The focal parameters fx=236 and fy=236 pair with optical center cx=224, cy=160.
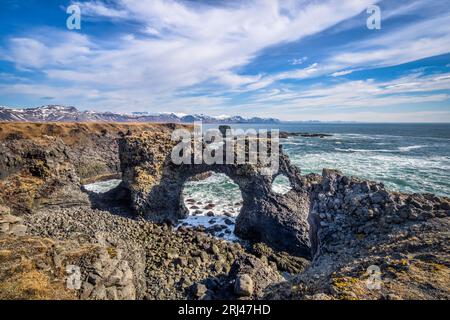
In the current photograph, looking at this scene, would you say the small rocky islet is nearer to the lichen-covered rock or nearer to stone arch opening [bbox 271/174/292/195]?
the lichen-covered rock

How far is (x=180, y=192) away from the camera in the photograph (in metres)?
26.5

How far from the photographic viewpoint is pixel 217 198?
34.5 m

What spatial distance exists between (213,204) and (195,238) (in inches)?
413

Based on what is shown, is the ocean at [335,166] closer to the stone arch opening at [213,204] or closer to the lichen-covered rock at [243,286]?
the stone arch opening at [213,204]

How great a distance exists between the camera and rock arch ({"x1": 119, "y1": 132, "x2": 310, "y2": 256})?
77.6ft

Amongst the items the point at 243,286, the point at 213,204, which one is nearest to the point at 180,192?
the point at 213,204

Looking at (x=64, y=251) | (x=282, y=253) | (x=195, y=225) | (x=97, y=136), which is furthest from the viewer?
(x=97, y=136)

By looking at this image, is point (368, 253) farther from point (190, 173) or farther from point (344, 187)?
point (190, 173)

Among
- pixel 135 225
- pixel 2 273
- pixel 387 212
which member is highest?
pixel 387 212

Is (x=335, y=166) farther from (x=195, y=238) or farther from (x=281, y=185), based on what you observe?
(x=195, y=238)

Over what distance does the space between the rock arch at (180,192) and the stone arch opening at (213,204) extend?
5.96 ft
